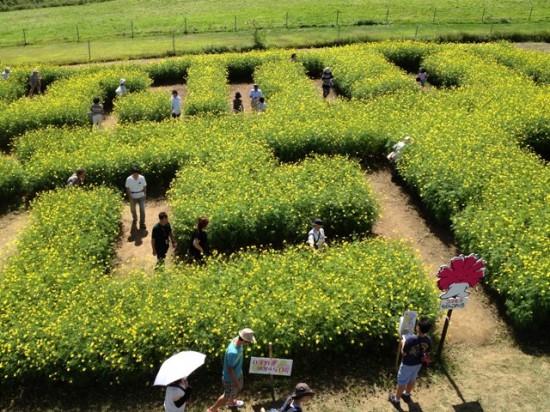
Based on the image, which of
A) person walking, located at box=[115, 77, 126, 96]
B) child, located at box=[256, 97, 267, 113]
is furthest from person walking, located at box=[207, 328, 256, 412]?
person walking, located at box=[115, 77, 126, 96]

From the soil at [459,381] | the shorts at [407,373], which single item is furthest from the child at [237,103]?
the shorts at [407,373]

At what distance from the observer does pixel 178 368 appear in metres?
7.17

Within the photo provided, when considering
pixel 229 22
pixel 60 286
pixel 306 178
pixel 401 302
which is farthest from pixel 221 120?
pixel 229 22

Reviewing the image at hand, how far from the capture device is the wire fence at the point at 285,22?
39594mm

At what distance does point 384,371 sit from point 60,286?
6.99 metres

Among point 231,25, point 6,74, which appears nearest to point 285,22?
point 231,25

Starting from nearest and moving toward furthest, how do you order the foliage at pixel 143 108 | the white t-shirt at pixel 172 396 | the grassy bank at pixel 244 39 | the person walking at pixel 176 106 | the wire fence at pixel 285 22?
the white t-shirt at pixel 172 396 < the person walking at pixel 176 106 < the foliage at pixel 143 108 < the grassy bank at pixel 244 39 < the wire fence at pixel 285 22

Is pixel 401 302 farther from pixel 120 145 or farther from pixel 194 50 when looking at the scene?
pixel 194 50

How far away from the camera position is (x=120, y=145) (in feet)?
55.8

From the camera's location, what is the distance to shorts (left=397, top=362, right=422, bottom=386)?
828cm

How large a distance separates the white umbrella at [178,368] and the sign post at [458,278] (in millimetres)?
4601

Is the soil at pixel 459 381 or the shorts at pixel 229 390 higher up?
the shorts at pixel 229 390

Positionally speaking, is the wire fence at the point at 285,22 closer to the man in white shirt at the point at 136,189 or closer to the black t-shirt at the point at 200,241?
the man in white shirt at the point at 136,189

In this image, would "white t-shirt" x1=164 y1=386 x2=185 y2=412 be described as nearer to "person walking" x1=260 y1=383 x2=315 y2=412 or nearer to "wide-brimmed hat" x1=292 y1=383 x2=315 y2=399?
"person walking" x1=260 y1=383 x2=315 y2=412
